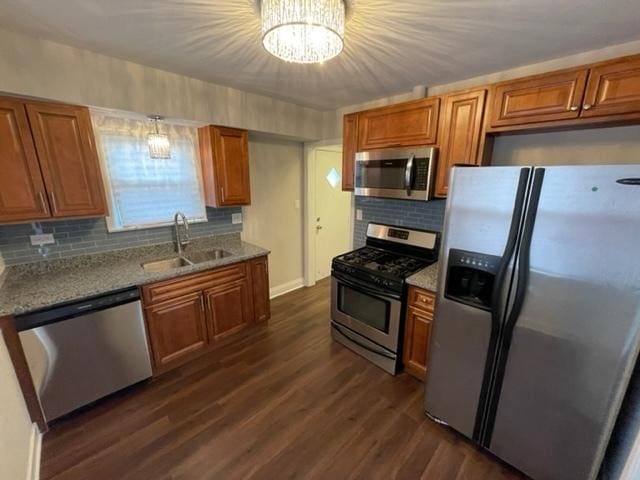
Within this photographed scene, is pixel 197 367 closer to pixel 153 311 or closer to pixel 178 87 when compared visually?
pixel 153 311

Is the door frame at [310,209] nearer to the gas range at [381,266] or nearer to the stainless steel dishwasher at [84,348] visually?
the gas range at [381,266]

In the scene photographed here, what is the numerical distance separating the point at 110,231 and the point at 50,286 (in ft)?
2.06

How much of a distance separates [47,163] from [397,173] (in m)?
2.55

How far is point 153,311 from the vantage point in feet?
7.04

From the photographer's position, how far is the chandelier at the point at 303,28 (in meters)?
1.09

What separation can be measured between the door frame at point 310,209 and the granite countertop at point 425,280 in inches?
50.9

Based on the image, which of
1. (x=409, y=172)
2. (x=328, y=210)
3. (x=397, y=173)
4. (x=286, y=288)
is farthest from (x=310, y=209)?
(x=409, y=172)

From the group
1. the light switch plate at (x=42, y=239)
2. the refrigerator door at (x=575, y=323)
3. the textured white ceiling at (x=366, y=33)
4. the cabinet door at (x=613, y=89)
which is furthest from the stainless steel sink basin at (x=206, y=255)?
the cabinet door at (x=613, y=89)

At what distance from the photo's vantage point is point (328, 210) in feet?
13.7

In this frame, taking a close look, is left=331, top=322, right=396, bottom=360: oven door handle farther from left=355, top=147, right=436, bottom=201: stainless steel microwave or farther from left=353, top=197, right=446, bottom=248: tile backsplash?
left=355, top=147, right=436, bottom=201: stainless steel microwave

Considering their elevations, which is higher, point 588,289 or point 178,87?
point 178,87

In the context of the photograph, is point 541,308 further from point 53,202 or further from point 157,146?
point 53,202

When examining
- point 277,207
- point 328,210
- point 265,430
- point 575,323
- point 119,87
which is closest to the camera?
point 575,323

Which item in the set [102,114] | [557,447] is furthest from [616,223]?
[102,114]
